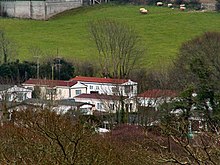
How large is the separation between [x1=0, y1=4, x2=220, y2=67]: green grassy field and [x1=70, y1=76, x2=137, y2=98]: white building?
4.01m

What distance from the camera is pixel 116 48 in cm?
3744

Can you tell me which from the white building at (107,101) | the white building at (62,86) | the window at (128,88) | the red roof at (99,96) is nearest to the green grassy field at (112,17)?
the white building at (62,86)

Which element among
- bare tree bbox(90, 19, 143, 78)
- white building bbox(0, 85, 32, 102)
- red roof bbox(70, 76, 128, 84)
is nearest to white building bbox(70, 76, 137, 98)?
red roof bbox(70, 76, 128, 84)

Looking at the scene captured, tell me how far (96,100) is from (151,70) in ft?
16.6

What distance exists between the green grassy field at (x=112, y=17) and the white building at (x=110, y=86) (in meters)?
4.01

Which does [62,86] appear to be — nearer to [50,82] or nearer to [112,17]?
[50,82]

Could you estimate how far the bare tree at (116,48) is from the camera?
35.0 meters

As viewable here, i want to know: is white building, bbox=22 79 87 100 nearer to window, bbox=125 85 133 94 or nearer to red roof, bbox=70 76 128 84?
red roof, bbox=70 76 128 84

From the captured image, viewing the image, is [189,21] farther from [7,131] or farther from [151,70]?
[7,131]

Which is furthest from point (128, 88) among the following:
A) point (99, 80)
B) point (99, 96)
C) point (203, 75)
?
point (203, 75)

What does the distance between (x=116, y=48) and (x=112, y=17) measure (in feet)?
37.2

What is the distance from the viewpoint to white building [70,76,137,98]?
1146 inches

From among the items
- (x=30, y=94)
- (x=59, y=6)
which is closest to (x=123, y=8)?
(x=59, y=6)

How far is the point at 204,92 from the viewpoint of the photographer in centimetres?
2295
